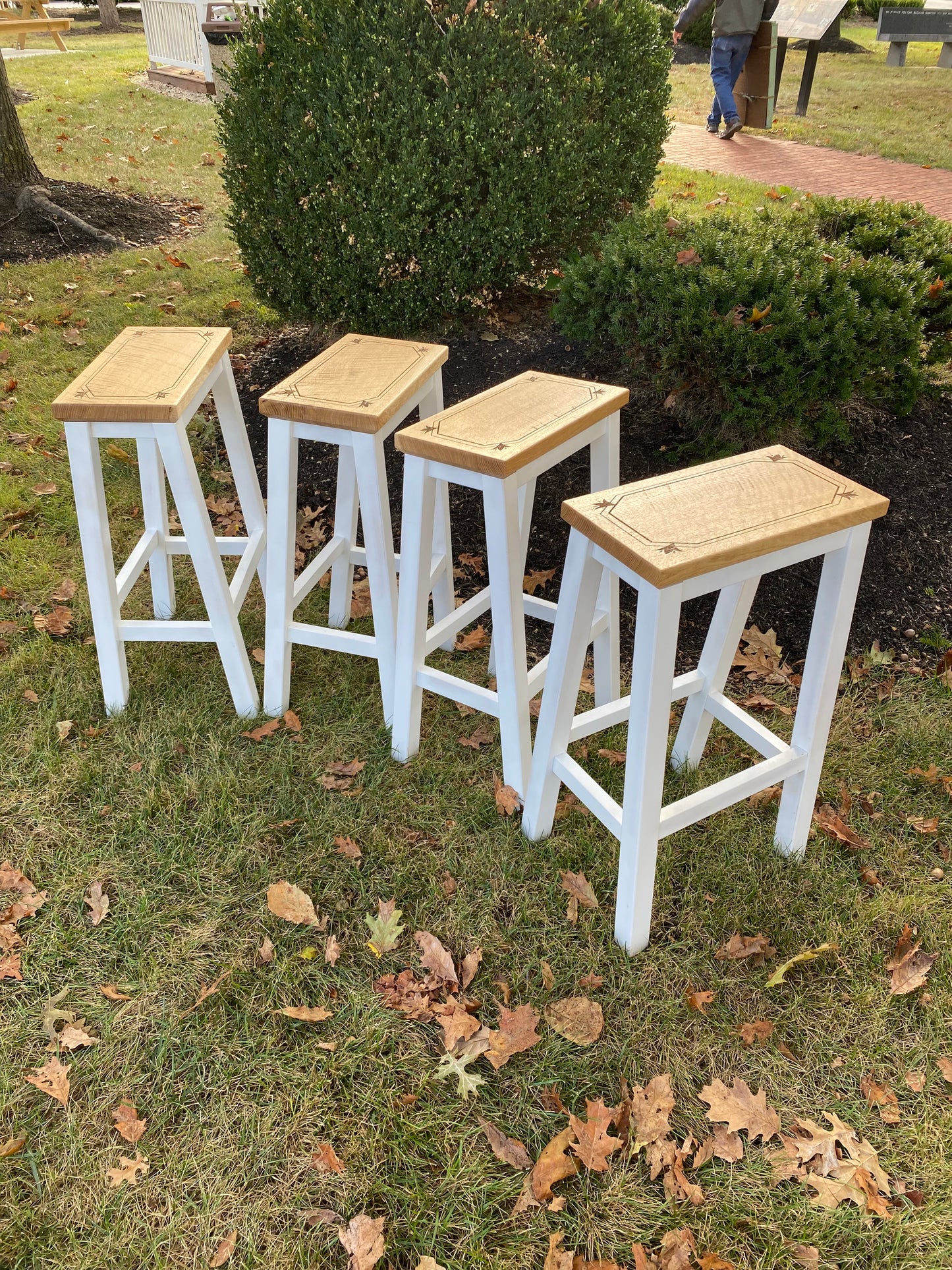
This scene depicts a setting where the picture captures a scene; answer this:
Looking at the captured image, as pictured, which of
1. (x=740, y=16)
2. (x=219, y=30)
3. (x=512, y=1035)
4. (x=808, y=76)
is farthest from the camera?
(x=219, y=30)

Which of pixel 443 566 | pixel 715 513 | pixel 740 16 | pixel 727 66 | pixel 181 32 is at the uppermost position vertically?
pixel 740 16

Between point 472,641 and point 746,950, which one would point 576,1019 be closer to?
point 746,950

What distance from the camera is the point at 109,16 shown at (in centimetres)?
2075

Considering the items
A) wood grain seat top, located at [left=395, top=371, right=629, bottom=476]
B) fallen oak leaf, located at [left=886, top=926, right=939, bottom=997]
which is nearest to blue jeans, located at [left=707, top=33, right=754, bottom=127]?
wood grain seat top, located at [left=395, top=371, right=629, bottom=476]

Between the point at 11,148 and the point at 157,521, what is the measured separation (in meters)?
5.77

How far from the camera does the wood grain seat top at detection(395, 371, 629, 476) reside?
2.31m

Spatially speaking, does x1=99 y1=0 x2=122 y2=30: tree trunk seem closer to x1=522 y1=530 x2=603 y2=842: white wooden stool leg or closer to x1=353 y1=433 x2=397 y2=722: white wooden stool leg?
x1=353 y1=433 x2=397 y2=722: white wooden stool leg

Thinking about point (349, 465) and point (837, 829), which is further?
point (349, 465)

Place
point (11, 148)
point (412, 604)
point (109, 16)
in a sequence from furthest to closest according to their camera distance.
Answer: point (109, 16) → point (11, 148) → point (412, 604)

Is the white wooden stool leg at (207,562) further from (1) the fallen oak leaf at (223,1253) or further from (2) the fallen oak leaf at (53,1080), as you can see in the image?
(1) the fallen oak leaf at (223,1253)

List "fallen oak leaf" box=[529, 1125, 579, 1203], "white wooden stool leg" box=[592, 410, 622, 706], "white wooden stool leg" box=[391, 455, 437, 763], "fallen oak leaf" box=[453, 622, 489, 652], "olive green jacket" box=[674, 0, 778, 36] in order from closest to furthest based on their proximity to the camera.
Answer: "fallen oak leaf" box=[529, 1125, 579, 1203] → "white wooden stool leg" box=[391, 455, 437, 763] → "white wooden stool leg" box=[592, 410, 622, 706] → "fallen oak leaf" box=[453, 622, 489, 652] → "olive green jacket" box=[674, 0, 778, 36]

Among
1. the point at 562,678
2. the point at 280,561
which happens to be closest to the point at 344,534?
the point at 280,561

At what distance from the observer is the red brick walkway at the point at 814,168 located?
27.0 feet

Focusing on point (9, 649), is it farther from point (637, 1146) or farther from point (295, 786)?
point (637, 1146)
